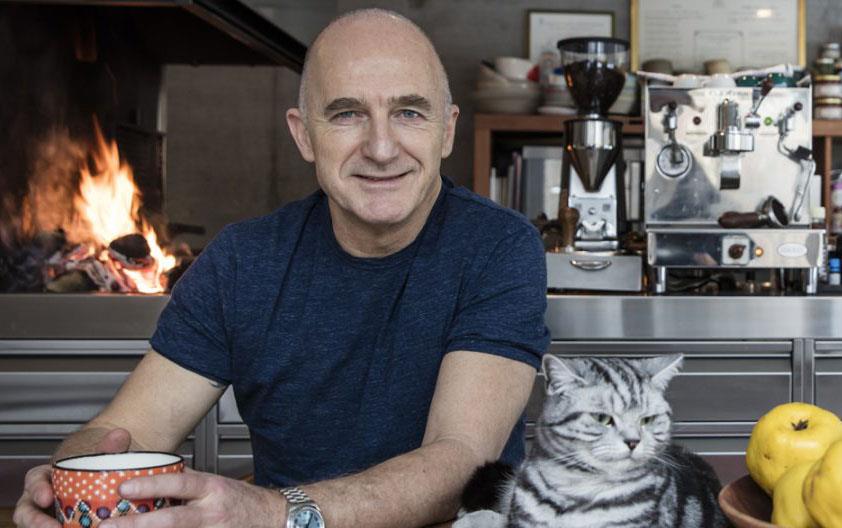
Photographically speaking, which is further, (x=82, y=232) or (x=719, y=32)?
(x=719, y=32)

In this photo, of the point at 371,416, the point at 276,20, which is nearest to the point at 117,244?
the point at 276,20

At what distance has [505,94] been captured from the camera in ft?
11.2

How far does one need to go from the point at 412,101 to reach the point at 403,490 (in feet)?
1.81

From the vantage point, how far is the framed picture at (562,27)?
3.83 m

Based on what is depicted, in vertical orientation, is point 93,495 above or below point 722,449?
above

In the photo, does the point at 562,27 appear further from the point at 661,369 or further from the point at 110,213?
the point at 661,369

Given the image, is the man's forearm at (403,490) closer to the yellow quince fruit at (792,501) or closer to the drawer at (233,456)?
the yellow quince fruit at (792,501)

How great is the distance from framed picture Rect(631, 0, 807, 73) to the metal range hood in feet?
4.34

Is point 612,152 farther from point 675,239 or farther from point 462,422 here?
point 462,422

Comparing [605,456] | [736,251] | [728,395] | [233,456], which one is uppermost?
[736,251]

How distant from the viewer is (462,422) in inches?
44.7

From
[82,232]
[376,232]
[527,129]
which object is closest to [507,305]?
[376,232]

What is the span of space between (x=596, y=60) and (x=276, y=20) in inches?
40.3

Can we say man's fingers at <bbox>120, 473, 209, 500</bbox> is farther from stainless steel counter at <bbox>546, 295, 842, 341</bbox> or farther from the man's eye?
stainless steel counter at <bbox>546, 295, 842, 341</bbox>
